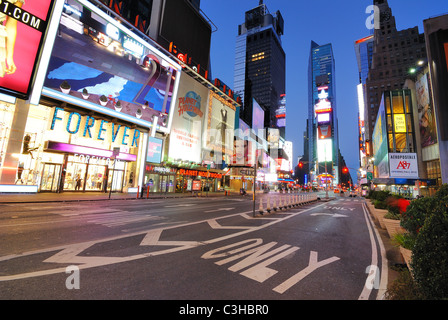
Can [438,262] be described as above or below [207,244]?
above

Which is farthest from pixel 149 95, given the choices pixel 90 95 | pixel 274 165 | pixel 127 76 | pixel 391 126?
pixel 274 165

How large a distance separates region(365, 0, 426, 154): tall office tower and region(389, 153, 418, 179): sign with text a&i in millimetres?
57574

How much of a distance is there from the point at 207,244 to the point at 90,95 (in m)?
23.4

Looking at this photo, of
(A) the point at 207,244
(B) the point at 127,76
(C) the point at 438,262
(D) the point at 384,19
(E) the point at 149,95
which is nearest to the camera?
(C) the point at 438,262

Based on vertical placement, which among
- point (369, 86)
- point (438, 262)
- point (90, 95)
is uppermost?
point (369, 86)

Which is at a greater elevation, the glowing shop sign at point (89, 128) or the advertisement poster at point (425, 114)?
the advertisement poster at point (425, 114)

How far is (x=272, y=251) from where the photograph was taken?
240 inches

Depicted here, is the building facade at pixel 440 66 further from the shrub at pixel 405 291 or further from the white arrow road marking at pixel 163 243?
the white arrow road marking at pixel 163 243

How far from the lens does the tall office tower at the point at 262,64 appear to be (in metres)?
149

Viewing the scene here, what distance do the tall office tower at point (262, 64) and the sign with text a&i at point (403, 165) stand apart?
10543cm

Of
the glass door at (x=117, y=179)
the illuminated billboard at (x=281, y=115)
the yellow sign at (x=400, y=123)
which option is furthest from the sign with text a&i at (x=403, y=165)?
the illuminated billboard at (x=281, y=115)

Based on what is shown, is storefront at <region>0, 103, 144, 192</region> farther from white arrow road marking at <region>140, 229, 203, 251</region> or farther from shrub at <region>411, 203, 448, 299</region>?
shrub at <region>411, 203, 448, 299</region>

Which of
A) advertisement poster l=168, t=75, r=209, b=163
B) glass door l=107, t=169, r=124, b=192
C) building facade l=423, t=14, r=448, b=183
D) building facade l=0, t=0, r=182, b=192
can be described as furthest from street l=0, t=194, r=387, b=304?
building facade l=423, t=14, r=448, b=183
